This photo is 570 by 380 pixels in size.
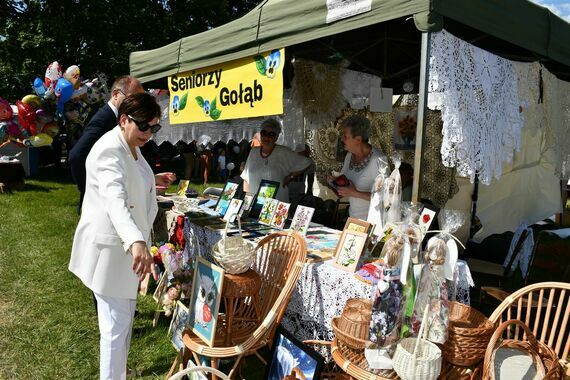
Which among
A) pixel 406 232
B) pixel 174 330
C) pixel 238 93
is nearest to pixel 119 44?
pixel 238 93

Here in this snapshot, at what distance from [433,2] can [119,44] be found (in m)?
14.0

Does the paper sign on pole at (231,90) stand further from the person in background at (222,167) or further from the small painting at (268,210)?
the person in background at (222,167)

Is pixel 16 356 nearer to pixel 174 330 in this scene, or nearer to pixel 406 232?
pixel 174 330

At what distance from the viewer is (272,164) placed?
3967mm

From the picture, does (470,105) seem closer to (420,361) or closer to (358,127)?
(358,127)

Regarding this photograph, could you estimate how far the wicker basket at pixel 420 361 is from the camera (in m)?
1.39

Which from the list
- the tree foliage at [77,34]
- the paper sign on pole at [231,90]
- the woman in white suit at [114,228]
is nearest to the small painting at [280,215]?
the paper sign on pole at [231,90]

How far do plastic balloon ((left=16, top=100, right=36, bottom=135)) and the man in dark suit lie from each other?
7.44 m

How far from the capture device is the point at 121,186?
1.84m

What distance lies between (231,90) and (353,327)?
7.21 feet

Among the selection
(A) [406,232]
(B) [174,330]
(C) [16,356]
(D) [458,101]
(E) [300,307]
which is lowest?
(C) [16,356]

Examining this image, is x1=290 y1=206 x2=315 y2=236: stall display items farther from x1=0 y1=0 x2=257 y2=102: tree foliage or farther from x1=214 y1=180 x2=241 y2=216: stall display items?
x1=0 y1=0 x2=257 y2=102: tree foliage

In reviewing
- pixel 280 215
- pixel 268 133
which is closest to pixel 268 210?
pixel 280 215

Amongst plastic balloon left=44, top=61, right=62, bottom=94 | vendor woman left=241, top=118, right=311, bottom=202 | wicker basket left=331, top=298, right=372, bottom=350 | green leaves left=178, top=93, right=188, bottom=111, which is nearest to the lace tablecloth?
wicker basket left=331, top=298, right=372, bottom=350
